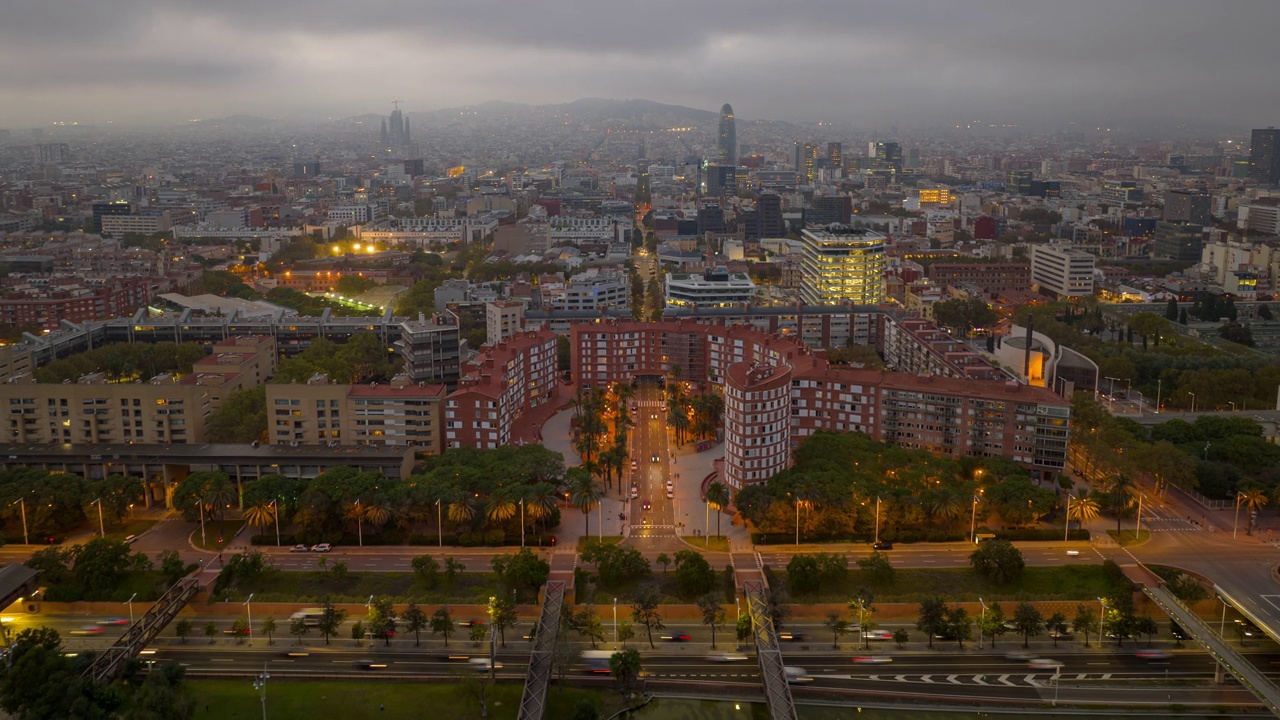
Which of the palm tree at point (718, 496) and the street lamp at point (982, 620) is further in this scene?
Answer: the palm tree at point (718, 496)

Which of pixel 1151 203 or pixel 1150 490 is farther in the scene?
pixel 1151 203

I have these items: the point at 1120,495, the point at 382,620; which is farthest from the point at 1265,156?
the point at 382,620

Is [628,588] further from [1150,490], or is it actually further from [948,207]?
[948,207]

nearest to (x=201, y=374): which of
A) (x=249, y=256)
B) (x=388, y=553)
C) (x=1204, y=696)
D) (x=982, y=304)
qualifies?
(x=388, y=553)

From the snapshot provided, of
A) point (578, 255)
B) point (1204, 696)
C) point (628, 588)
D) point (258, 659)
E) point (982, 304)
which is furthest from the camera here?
point (578, 255)

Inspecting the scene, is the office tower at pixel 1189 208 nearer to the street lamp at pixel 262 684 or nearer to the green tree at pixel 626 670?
the green tree at pixel 626 670

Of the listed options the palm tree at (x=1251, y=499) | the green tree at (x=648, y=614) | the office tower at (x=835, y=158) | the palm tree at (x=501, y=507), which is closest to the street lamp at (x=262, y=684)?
the palm tree at (x=501, y=507)
